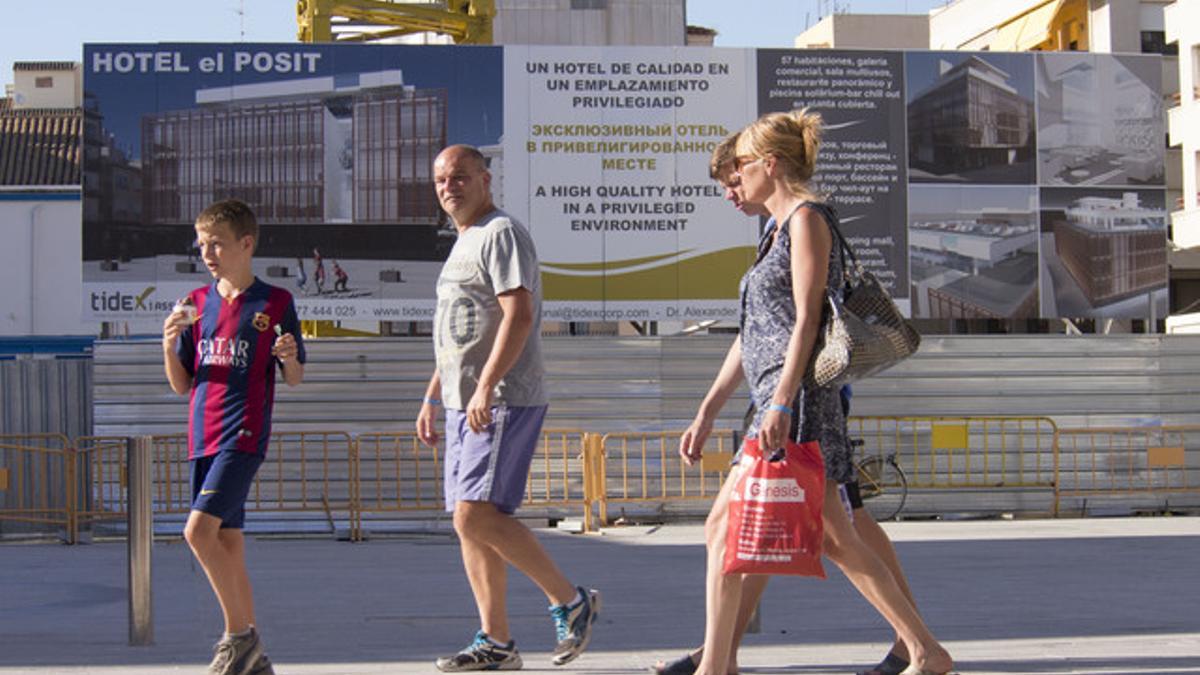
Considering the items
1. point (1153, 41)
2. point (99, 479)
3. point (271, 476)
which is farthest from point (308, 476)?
point (1153, 41)

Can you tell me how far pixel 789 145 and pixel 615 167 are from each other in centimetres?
1247

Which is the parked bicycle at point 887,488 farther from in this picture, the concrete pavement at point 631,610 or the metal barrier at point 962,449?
the concrete pavement at point 631,610

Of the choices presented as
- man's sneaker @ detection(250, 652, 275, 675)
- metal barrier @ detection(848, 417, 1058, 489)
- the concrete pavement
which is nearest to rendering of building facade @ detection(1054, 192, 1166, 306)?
metal barrier @ detection(848, 417, 1058, 489)

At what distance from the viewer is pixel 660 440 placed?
57.4ft

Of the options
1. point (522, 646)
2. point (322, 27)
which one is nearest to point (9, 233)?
point (322, 27)

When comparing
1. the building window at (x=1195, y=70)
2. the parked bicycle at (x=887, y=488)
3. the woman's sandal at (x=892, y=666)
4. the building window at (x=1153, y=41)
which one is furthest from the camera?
the building window at (x=1153, y=41)

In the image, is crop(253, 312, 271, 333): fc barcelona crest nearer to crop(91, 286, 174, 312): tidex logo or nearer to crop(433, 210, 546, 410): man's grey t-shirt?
crop(433, 210, 546, 410): man's grey t-shirt

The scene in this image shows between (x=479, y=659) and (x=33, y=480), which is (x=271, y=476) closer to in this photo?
(x=33, y=480)

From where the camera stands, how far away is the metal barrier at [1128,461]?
18.0 meters

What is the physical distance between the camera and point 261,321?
6184mm

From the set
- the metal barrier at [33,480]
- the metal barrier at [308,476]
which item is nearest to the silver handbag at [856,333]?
the metal barrier at [308,476]

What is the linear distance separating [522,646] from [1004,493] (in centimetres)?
1148

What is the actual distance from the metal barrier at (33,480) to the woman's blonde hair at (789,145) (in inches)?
482

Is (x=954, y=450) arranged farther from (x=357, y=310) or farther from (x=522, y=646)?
→ (x=522, y=646)
